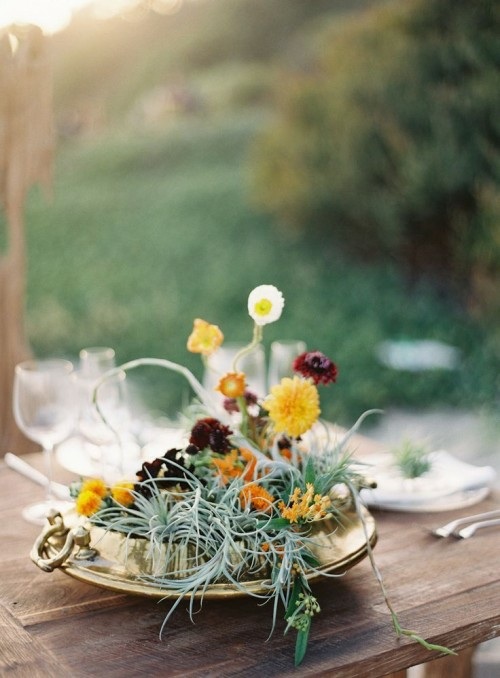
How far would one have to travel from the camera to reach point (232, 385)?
49.2 inches

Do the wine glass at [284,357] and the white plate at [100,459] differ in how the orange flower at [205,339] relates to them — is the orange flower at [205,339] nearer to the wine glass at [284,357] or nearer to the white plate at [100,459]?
the white plate at [100,459]

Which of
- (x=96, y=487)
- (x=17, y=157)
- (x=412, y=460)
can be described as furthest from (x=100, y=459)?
(x=17, y=157)

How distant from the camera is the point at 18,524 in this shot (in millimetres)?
1406

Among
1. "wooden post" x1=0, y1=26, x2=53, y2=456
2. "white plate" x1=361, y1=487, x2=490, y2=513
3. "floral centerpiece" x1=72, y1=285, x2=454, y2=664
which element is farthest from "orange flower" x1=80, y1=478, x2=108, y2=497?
"wooden post" x1=0, y1=26, x2=53, y2=456

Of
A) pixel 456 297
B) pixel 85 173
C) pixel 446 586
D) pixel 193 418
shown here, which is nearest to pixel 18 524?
pixel 193 418

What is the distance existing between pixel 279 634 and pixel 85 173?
6.97 metres

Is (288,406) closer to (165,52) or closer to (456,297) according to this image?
(456,297)

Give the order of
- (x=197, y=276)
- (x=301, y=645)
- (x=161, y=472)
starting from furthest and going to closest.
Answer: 1. (x=197, y=276)
2. (x=161, y=472)
3. (x=301, y=645)

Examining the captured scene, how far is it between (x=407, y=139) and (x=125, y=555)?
4.44 meters

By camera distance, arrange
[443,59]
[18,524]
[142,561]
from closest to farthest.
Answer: [142,561], [18,524], [443,59]

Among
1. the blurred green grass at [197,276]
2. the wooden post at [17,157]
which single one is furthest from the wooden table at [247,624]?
the blurred green grass at [197,276]

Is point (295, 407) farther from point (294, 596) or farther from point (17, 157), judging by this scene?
point (17, 157)

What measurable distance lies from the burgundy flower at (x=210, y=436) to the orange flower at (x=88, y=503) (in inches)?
5.7

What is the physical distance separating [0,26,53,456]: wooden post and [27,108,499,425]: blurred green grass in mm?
2301
